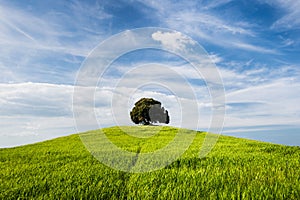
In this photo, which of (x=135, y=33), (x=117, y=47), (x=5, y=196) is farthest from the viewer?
(x=135, y=33)

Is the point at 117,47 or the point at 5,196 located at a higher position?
the point at 117,47

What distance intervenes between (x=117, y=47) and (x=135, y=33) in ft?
5.59

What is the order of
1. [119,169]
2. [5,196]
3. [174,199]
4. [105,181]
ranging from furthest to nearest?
1. [119,169]
2. [105,181]
3. [5,196]
4. [174,199]

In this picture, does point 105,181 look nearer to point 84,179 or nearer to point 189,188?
point 84,179

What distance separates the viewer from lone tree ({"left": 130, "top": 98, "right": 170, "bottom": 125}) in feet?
162

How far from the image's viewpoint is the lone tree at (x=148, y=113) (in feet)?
162

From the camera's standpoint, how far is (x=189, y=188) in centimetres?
658

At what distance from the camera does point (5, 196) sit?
6.52m

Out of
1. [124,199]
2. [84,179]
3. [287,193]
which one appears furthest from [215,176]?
[84,179]

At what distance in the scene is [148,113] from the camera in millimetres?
49125

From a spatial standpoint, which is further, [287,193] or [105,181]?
[105,181]

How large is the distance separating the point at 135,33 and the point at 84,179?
30.4 ft

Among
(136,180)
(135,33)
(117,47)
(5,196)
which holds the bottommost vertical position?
(5,196)

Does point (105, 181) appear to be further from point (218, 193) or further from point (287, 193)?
point (287, 193)
